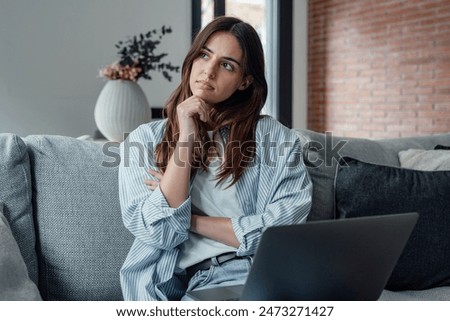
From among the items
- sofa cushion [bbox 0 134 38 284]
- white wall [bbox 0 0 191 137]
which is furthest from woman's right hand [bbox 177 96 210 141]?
white wall [bbox 0 0 191 137]

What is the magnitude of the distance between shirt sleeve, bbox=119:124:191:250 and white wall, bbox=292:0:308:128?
4.72 meters

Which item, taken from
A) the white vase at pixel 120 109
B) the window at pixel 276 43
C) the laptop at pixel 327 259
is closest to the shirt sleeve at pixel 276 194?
the laptop at pixel 327 259

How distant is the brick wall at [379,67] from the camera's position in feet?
16.8

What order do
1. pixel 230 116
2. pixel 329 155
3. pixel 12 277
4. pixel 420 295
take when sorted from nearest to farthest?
pixel 12 277
pixel 230 116
pixel 420 295
pixel 329 155

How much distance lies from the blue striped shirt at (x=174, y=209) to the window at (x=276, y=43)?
4.11 m

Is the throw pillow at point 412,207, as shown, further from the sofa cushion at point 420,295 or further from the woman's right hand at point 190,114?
the woman's right hand at point 190,114

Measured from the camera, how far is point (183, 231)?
1309mm

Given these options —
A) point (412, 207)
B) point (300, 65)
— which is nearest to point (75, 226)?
point (412, 207)

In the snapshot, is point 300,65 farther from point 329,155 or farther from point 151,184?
point 151,184

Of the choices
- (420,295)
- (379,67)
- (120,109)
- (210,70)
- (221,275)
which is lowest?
(420,295)

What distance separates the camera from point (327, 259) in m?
0.91

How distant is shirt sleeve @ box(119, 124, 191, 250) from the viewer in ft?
4.26

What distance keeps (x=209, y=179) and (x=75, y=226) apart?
38 centimetres
